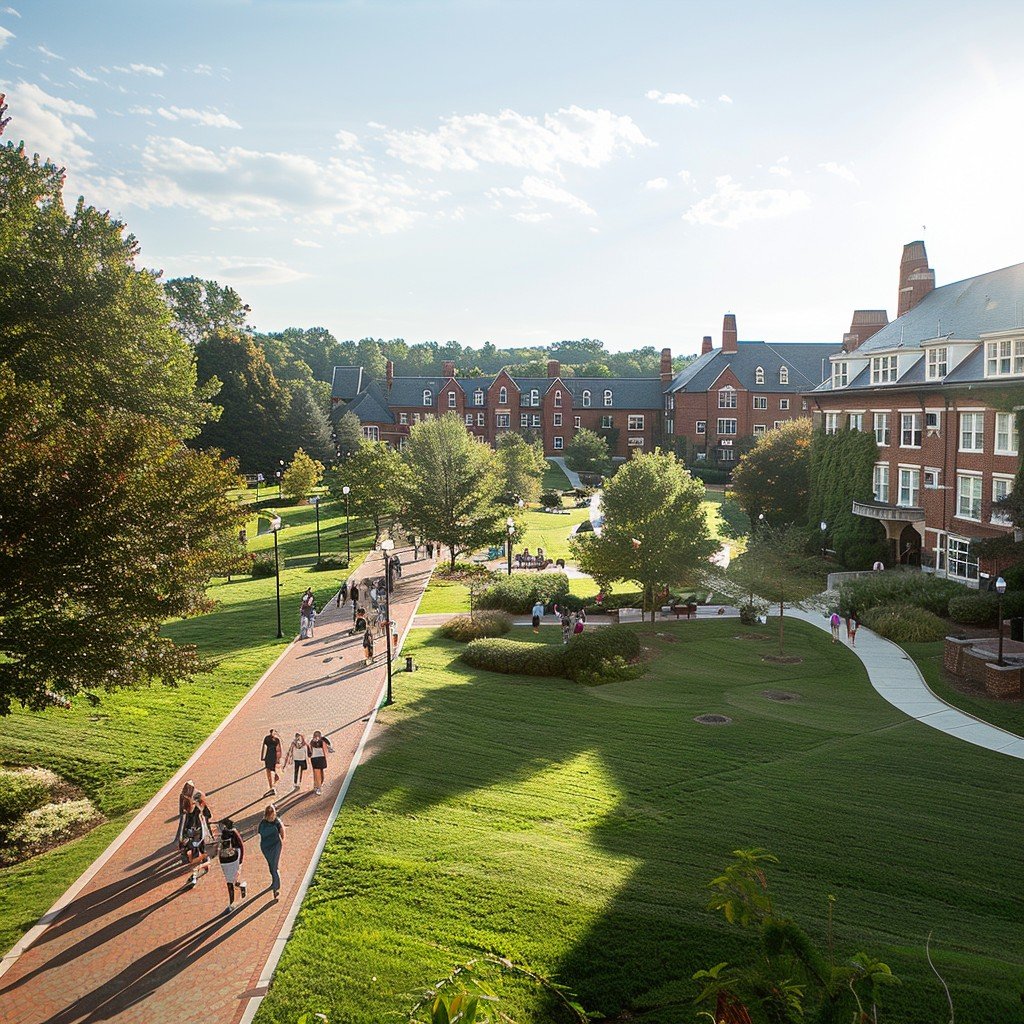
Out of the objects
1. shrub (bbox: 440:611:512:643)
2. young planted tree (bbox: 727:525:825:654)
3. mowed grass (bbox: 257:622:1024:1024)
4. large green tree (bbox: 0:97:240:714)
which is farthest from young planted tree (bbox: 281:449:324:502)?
large green tree (bbox: 0:97:240:714)

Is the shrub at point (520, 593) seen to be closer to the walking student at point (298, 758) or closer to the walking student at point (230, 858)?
the walking student at point (298, 758)

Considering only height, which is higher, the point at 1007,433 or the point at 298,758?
the point at 1007,433

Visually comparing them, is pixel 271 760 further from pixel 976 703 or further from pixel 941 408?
pixel 941 408

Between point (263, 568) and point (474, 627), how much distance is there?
19791mm

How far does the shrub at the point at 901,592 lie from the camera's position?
35.9m

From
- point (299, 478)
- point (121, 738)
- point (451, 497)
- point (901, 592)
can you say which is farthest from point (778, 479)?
point (121, 738)

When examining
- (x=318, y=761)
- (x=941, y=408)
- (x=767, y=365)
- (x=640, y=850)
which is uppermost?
(x=767, y=365)

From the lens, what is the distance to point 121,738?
2031cm

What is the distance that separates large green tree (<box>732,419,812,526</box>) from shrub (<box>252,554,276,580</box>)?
31.6 meters

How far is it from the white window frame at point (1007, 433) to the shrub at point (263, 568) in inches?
1507

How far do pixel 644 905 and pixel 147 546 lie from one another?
10879 millimetres

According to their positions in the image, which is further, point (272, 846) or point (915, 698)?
point (915, 698)

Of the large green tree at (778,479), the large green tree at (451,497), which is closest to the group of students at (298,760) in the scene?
the large green tree at (451,497)

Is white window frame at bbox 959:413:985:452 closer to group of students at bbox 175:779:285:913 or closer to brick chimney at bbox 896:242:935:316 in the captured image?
brick chimney at bbox 896:242:935:316
